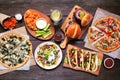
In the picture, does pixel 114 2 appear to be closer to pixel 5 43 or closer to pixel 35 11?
pixel 35 11

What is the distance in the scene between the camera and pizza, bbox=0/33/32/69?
200cm

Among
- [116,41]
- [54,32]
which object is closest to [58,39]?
[54,32]

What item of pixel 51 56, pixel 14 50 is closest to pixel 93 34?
pixel 51 56

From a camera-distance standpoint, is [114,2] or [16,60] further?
[114,2]

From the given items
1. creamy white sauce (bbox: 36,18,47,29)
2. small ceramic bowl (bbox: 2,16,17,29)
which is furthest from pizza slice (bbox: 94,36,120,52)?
small ceramic bowl (bbox: 2,16,17,29)

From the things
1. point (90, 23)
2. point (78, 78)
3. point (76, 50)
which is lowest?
point (78, 78)

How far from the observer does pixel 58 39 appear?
203 centimetres

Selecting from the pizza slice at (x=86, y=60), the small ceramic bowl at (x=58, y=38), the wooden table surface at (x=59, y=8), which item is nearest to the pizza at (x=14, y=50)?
the wooden table surface at (x=59, y=8)

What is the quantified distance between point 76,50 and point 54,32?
6.8 inches

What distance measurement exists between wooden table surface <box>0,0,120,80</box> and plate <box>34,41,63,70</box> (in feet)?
0.09

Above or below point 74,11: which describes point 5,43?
below

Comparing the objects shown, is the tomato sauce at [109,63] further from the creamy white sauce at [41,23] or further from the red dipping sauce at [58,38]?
the creamy white sauce at [41,23]

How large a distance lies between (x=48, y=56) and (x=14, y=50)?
0.20 meters

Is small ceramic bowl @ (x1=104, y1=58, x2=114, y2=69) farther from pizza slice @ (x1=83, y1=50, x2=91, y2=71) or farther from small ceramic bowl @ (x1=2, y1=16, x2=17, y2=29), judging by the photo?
small ceramic bowl @ (x1=2, y1=16, x2=17, y2=29)
